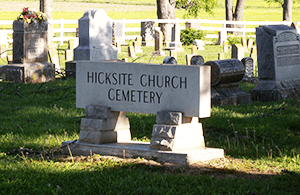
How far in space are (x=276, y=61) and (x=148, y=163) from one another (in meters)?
5.54

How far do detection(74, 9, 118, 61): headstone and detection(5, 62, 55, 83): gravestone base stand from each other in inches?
49.1

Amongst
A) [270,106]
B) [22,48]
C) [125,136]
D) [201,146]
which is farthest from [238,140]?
[22,48]

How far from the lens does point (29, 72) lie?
496 inches

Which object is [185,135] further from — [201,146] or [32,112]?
[32,112]

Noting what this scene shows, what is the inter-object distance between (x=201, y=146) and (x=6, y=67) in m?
8.87

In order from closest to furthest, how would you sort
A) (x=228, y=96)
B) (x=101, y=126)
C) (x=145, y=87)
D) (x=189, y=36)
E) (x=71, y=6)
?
(x=145, y=87) < (x=101, y=126) < (x=228, y=96) < (x=189, y=36) < (x=71, y=6)

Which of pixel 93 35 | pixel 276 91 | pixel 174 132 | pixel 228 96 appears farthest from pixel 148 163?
pixel 93 35

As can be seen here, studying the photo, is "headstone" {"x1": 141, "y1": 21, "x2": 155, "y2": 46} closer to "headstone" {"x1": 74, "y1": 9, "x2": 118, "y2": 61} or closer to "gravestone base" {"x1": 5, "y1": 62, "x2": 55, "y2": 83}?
"headstone" {"x1": 74, "y1": 9, "x2": 118, "y2": 61}

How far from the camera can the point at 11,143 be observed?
6.17m

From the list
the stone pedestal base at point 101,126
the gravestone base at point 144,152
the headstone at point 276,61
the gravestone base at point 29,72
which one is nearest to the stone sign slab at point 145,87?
the stone pedestal base at point 101,126

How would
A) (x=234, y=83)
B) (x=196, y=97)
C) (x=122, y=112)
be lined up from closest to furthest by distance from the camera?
(x=196, y=97) → (x=122, y=112) → (x=234, y=83)

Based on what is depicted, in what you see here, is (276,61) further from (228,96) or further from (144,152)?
(144,152)

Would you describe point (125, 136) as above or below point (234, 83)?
below

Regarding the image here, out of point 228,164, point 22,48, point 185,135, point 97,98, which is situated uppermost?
point 22,48
